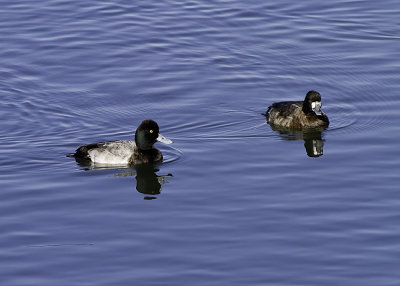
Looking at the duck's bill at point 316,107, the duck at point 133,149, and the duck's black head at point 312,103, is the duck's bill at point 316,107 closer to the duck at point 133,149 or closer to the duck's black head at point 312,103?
the duck's black head at point 312,103

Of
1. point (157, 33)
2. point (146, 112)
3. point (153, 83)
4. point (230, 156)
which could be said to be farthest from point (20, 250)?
point (157, 33)

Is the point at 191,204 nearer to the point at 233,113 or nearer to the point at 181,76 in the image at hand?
the point at 233,113

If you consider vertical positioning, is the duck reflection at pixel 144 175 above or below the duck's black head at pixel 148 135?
below

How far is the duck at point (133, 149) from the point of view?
21.6 metres

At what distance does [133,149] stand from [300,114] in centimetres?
430

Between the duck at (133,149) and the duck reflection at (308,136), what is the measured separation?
121 inches

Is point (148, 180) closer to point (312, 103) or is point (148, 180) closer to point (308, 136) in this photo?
point (308, 136)

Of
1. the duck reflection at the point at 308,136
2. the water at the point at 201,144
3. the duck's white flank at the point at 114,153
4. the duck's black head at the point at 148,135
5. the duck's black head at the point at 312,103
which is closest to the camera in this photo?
the water at the point at 201,144

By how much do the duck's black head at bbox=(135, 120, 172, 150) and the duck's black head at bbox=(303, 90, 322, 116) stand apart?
3650 millimetres

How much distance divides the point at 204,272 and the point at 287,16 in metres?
16.5

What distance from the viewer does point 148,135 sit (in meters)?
21.9

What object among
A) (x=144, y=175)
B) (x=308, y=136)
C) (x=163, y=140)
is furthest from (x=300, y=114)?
(x=144, y=175)

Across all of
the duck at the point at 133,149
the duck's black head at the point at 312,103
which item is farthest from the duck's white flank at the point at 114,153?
the duck's black head at the point at 312,103

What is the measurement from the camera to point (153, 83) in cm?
2625
